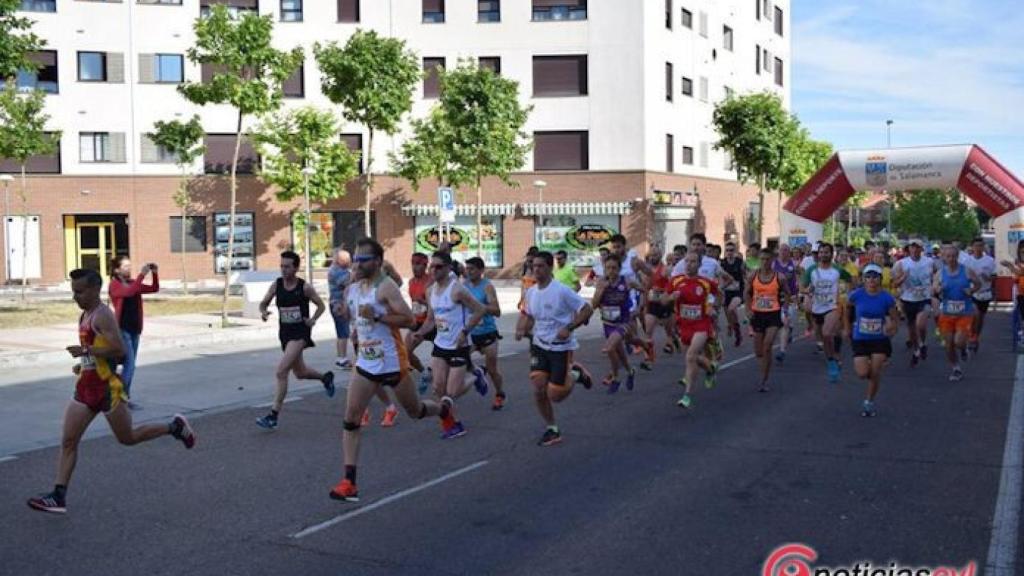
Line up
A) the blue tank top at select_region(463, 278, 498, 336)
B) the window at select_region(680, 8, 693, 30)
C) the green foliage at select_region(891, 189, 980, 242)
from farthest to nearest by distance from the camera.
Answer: the green foliage at select_region(891, 189, 980, 242) < the window at select_region(680, 8, 693, 30) < the blue tank top at select_region(463, 278, 498, 336)

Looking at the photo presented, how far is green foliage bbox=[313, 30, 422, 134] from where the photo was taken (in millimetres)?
31656

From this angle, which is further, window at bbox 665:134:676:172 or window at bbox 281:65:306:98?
window at bbox 665:134:676:172

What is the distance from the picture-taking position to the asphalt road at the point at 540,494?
20.0 feet

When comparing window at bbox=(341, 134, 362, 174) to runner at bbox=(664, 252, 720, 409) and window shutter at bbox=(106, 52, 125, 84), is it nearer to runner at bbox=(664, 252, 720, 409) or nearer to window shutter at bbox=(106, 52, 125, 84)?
window shutter at bbox=(106, 52, 125, 84)

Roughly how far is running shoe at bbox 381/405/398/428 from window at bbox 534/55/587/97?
30219 mm

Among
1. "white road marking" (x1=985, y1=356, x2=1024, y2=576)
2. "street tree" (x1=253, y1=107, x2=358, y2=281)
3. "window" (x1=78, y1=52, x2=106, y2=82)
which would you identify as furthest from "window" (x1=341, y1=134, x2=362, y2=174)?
"white road marking" (x1=985, y1=356, x2=1024, y2=576)

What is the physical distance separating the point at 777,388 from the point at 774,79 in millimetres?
45787

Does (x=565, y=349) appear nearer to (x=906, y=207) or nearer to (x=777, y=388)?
(x=777, y=388)

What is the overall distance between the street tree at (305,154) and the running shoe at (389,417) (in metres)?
26.1

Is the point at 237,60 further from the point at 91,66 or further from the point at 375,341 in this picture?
the point at 91,66

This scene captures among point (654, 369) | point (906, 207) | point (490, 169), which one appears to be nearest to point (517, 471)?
point (654, 369)

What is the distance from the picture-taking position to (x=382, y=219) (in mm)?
39906

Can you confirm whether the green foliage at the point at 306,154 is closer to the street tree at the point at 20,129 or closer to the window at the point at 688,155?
the street tree at the point at 20,129

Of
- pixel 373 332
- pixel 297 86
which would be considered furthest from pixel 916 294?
pixel 297 86
